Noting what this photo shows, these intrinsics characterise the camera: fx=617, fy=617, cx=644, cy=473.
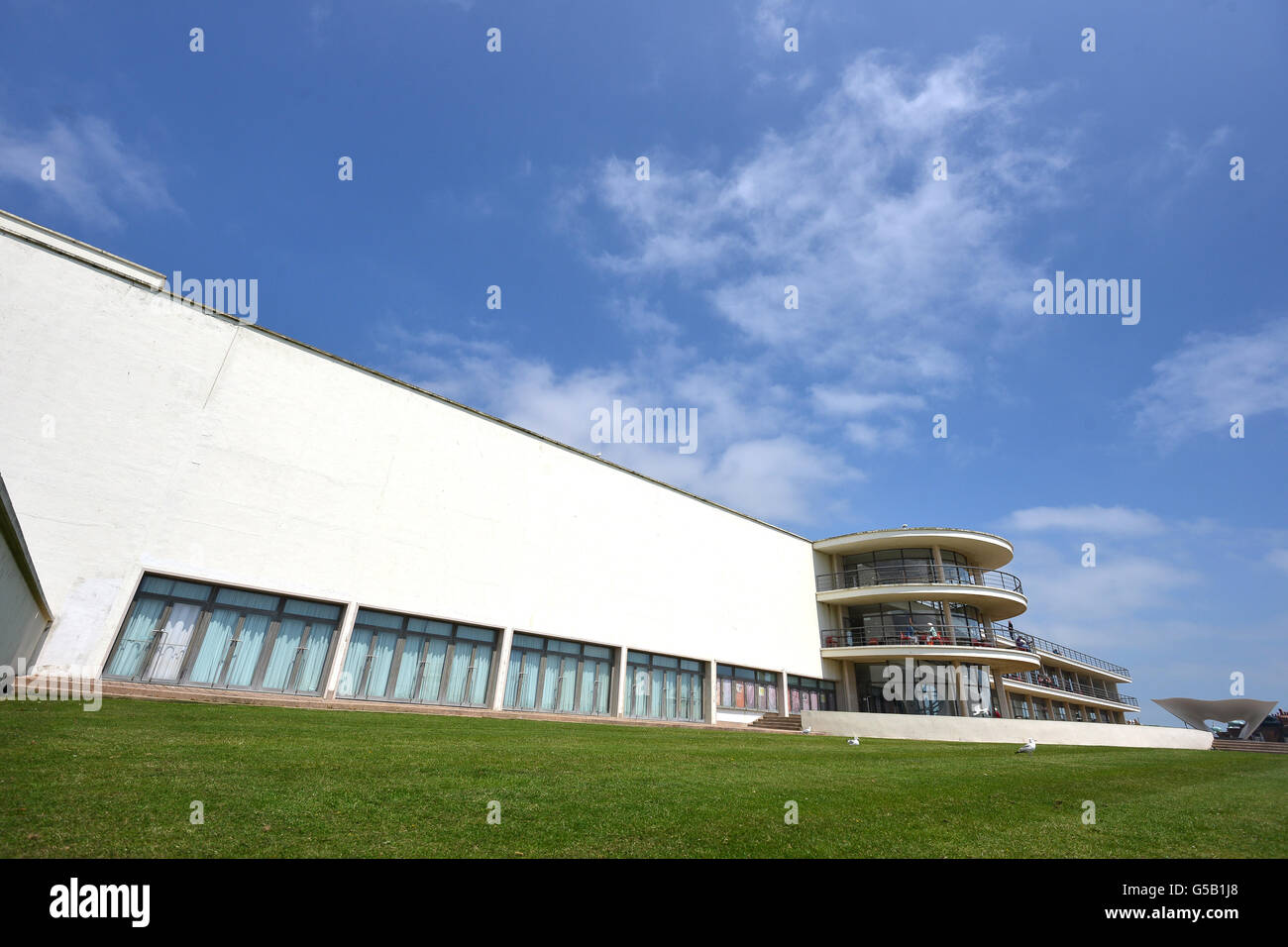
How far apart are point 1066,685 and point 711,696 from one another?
113ft

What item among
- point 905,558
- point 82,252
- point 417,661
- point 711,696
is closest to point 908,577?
point 905,558

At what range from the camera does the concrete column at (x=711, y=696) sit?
Answer: 28906 mm

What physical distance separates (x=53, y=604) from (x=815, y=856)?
1876cm

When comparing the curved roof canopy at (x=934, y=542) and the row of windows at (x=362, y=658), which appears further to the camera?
the curved roof canopy at (x=934, y=542)

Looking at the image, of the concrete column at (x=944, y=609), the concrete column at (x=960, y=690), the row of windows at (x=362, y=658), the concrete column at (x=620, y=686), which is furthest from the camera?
the concrete column at (x=944, y=609)

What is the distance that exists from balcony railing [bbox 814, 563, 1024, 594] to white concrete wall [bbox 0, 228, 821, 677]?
12.8m

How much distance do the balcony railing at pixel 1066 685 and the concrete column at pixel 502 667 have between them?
105 ft

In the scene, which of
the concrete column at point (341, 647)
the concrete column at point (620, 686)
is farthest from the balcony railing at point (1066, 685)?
the concrete column at point (341, 647)

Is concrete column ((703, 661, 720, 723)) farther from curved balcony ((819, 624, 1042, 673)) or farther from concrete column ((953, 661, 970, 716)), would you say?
concrete column ((953, 661, 970, 716))

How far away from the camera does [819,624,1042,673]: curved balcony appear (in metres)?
31.5

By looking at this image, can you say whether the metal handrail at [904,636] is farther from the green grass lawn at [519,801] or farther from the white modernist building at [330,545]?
the green grass lawn at [519,801]

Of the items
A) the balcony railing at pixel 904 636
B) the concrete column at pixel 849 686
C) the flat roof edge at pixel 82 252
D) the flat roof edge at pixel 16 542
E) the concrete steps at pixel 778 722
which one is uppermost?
the flat roof edge at pixel 82 252

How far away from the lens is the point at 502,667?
22.5m
